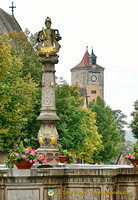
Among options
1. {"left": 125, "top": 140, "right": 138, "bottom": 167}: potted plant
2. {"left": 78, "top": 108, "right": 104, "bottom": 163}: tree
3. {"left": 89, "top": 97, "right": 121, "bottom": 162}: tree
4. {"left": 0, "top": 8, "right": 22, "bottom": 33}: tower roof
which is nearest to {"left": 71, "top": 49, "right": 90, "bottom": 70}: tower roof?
A: {"left": 89, "top": 97, "right": 121, "bottom": 162}: tree

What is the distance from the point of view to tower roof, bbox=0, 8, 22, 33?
65312 mm

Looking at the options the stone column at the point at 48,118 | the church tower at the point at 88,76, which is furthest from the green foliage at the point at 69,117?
the church tower at the point at 88,76

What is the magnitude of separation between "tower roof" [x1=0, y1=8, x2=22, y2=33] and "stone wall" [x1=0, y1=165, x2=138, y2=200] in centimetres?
5004

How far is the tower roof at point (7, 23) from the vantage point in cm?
6531

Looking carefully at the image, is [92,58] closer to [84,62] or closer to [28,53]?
[84,62]

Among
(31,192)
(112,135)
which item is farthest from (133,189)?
(112,135)

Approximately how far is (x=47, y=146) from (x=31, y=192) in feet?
24.1

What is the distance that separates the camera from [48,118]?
72.0 ft

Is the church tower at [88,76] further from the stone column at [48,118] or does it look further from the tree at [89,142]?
the stone column at [48,118]

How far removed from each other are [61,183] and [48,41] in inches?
344

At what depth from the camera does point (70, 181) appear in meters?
15.3

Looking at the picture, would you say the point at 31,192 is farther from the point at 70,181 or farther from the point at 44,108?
the point at 44,108

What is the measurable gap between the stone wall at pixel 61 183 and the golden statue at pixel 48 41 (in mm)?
8223

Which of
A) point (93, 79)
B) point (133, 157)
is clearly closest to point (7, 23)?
point (133, 157)
